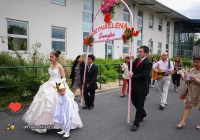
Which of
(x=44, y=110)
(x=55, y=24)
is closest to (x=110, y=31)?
(x=44, y=110)

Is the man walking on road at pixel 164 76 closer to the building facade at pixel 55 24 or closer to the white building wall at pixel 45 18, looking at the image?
the building facade at pixel 55 24

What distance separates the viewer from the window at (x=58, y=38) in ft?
37.7

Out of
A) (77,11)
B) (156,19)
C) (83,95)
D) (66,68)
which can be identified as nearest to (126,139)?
(83,95)

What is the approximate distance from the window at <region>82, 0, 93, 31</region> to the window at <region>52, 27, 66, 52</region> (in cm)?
199

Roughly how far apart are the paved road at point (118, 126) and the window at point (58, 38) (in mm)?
6511

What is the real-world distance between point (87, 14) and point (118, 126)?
34.8 ft

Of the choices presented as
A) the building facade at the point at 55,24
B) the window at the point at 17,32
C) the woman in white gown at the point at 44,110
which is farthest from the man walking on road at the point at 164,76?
the window at the point at 17,32

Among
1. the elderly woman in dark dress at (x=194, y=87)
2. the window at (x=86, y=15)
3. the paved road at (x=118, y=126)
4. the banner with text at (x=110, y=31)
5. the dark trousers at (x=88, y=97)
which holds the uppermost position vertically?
the window at (x=86, y=15)

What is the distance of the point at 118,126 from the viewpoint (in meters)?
4.51

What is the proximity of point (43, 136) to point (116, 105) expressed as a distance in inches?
121

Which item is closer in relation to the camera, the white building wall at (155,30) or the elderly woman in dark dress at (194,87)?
the elderly woman in dark dress at (194,87)

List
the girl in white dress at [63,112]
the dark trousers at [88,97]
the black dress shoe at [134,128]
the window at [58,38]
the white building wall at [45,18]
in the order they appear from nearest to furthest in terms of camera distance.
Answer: the girl in white dress at [63,112] < the black dress shoe at [134,128] < the dark trousers at [88,97] < the white building wall at [45,18] < the window at [58,38]

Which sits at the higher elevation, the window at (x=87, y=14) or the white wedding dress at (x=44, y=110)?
the window at (x=87, y=14)

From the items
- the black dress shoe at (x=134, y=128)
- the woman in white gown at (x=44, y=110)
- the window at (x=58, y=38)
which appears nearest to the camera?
the woman in white gown at (x=44, y=110)
